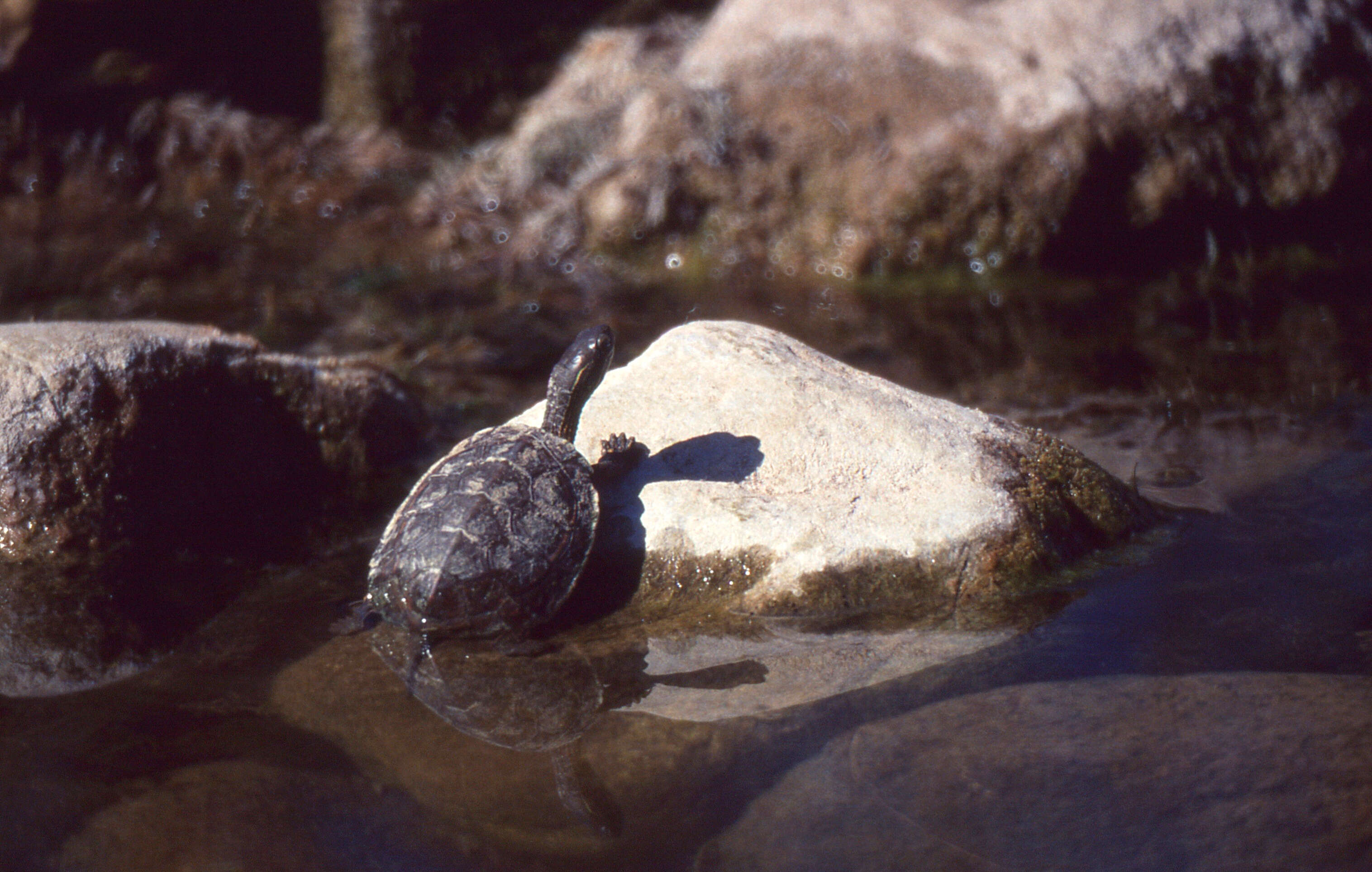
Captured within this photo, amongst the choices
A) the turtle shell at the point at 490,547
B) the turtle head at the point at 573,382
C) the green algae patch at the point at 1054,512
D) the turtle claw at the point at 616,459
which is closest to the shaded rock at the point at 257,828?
the turtle shell at the point at 490,547

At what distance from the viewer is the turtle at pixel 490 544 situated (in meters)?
3.15

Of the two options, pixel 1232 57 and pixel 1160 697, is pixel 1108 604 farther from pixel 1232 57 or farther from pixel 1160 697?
pixel 1232 57

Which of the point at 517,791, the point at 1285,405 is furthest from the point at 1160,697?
the point at 1285,405

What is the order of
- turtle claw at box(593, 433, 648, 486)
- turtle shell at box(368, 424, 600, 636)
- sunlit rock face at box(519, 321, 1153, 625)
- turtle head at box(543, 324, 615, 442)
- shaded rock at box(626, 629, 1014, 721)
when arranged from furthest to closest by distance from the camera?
turtle head at box(543, 324, 615, 442) < turtle claw at box(593, 433, 648, 486) < sunlit rock face at box(519, 321, 1153, 625) < turtle shell at box(368, 424, 600, 636) < shaded rock at box(626, 629, 1014, 721)

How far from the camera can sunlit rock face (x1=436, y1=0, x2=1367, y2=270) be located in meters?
7.77

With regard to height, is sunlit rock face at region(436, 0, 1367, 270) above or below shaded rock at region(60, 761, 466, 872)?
above

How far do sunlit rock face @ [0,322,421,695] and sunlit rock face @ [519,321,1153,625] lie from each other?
1.37 m

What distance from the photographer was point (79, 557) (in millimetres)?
3986

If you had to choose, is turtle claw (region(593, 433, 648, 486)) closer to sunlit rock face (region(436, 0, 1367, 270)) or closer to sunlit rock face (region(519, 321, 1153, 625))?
sunlit rock face (region(519, 321, 1153, 625))

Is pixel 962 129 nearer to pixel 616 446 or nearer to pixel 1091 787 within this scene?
pixel 616 446

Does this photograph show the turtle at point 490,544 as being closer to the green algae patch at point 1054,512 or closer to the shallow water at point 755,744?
the shallow water at point 755,744

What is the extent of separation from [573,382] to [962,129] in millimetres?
5258

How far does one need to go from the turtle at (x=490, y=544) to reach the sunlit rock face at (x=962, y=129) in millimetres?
5161

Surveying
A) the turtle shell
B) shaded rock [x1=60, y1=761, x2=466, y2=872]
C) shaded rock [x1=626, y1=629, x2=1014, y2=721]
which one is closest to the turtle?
the turtle shell
